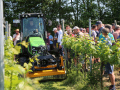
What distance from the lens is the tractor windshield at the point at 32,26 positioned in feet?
24.6

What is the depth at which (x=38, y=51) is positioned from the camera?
22.3 ft

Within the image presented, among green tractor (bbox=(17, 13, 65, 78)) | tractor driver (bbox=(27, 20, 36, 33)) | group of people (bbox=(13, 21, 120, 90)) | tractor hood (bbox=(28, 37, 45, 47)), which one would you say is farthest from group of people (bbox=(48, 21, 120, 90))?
tractor driver (bbox=(27, 20, 36, 33))

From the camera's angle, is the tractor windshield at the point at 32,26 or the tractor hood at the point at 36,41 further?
the tractor windshield at the point at 32,26

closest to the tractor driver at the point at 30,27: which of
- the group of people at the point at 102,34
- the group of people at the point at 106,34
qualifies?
the group of people at the point at 102,34

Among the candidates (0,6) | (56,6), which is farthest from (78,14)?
(0,6)

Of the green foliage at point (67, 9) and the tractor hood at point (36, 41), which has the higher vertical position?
the green foliage at point (67, 9)

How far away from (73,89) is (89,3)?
1655 centimetres

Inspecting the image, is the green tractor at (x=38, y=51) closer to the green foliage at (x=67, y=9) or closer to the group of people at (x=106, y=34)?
the group of people at (x=106, y=34)

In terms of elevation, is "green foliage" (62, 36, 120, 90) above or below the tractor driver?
below

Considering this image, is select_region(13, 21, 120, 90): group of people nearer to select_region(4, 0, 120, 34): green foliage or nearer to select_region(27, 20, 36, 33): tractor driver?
select_region(27, 20, 36, 33): tractor driver

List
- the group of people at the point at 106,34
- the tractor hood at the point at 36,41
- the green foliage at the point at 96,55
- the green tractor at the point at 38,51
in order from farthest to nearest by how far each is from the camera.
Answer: the tractor hood at the point at 36,41 → the green tractor at the point at 38,51 → the group of people at the point at 106,34 → the green foliage at the point at 96,55

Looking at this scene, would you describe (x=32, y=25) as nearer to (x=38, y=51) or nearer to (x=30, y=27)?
(x=30, y=27)

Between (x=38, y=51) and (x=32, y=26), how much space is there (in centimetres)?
128

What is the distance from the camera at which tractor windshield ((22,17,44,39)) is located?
7.50m
